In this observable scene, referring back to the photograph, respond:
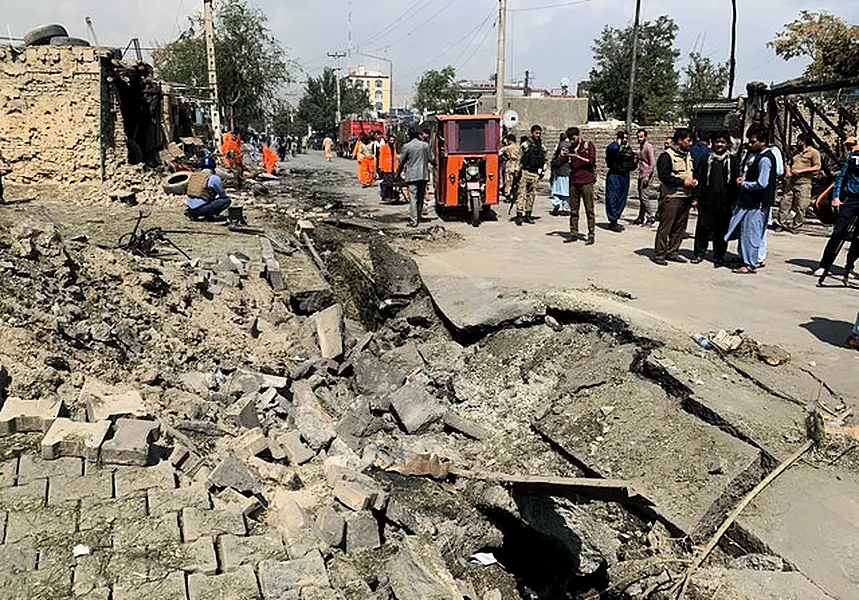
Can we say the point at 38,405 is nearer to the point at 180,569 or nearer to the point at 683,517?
the point at 180,569

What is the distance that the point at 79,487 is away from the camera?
3.20m

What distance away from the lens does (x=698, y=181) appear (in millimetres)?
8461

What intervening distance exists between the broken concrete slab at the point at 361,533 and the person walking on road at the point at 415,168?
27.9 feet

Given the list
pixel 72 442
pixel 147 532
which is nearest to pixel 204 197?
pixel 72 442

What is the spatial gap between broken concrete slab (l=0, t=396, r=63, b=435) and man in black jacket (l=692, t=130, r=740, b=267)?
7158 millimetres

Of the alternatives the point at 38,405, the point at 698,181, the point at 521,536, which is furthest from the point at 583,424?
the point at 698,181

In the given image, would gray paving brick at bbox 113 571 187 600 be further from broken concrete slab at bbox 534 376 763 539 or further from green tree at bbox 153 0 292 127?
green tree at bbox 153 0 292 127

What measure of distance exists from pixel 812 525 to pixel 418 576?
1881 millimetres

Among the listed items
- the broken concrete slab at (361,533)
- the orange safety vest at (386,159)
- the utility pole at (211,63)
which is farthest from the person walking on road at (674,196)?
the utility pole at (211,63)

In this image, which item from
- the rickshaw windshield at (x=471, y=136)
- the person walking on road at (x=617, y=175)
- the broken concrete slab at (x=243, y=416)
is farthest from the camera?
the rickshaw windshield at (x=471, y=136)

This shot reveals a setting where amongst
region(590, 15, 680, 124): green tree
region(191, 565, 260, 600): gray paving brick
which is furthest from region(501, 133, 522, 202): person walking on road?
region(590, 15, 680, 124): green tree

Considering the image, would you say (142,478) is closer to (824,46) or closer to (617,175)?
(617,175)

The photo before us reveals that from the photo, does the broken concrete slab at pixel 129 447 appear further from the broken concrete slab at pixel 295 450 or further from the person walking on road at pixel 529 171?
the person walking on road at pixel 529 171

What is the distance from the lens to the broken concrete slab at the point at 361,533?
10.9 ft
